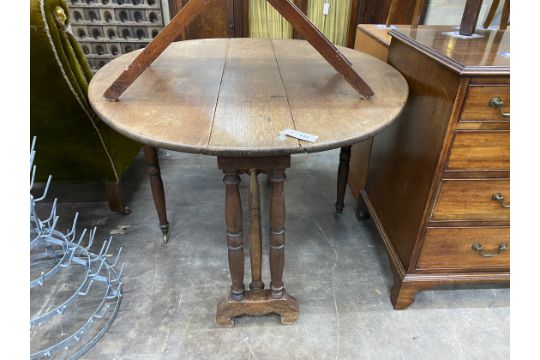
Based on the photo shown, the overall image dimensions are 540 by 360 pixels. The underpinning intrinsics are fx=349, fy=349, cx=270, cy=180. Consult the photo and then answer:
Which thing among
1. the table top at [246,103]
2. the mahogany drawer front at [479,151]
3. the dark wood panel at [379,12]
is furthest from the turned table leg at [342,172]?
the dark wood panel at [379,12]

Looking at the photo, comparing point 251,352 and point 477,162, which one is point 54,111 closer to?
point 251,352

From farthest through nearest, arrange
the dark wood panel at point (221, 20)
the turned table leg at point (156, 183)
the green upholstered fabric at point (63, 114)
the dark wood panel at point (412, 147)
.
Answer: the dark wood panel at point (221, 20) < the turned table leg at point (156, 183) < the green upholstered fabric at point (63, 114) < the dark wood panel at point (412, 147)

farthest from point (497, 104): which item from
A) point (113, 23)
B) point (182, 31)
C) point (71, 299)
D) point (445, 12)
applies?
point (113, 23)

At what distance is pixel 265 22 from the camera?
3.23 meters

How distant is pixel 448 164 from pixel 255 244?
0.69m

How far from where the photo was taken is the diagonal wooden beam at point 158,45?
1.03 metres

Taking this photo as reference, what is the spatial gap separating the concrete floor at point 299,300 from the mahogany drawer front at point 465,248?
10.1 inches

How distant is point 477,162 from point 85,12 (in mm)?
3252

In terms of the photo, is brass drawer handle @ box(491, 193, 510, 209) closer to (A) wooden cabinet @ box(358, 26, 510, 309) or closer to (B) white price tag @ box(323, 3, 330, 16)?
(A) wooden cabinet @ box(358, 26, 510, 309)

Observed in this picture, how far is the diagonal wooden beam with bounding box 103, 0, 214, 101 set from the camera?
40.5 inches

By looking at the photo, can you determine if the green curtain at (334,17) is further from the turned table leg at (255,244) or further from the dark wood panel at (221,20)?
the turned table leg at (255,244)

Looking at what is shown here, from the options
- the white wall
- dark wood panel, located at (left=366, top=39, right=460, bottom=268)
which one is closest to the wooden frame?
dark wood panel, located at (left=366, top=39, right=460, bottom=268)

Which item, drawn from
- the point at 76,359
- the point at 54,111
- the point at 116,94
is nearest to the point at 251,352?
the point at 76,359

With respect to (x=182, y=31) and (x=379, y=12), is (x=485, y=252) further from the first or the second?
(x=379, y=12)
